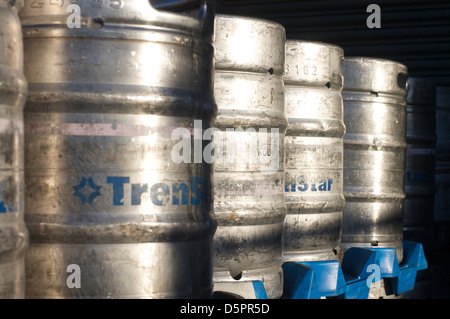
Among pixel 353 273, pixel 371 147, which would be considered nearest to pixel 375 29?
pixel 371 147

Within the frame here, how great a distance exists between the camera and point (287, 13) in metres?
7.80

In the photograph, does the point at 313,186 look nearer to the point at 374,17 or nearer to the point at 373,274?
the point at 373,274

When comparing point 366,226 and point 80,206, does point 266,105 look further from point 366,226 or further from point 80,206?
point 366,226

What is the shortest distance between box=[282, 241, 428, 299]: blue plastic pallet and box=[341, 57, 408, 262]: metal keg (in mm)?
246

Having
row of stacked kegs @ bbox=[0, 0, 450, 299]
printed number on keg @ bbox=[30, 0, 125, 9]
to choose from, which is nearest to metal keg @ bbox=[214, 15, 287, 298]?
row of stacked kegs @ bbox=[0, 0, 450, 299]

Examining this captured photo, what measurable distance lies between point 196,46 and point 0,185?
0.97 m

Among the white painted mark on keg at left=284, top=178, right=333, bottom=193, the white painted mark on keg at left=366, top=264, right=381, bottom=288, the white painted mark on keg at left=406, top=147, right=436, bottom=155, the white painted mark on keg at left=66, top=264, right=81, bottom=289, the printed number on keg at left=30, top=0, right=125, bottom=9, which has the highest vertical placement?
the printed number on keg at left=30, top=0, right=125, bottom=9

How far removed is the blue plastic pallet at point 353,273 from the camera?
4.02 metres

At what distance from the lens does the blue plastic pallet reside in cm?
402

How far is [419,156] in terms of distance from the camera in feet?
20.6

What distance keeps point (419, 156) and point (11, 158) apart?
4.56 metres

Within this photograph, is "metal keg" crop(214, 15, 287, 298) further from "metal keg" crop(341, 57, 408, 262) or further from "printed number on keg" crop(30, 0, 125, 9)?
"metal keg" crop(341, 57, 408, 262)

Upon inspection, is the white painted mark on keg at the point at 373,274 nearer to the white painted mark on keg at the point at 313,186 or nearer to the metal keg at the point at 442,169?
the white painted mark on keg at the point at 313,186

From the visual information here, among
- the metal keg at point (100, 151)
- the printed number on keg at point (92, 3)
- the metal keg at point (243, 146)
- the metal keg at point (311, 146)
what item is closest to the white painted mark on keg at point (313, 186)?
the metal keg at point (311, 146)
